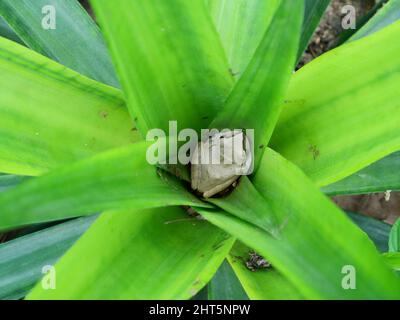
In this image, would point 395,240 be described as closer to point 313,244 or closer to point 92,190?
point 313,244

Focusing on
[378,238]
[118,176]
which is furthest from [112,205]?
[378,238]

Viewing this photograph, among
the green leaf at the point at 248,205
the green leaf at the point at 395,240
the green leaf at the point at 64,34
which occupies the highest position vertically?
the green leaf at the point at 64,34

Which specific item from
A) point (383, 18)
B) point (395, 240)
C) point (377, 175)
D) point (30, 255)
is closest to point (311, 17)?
point (383, 18)

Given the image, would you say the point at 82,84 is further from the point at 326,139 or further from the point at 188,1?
the point at 326,139

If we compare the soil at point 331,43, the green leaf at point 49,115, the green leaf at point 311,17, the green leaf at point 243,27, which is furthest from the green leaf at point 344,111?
the soil at point 331,43

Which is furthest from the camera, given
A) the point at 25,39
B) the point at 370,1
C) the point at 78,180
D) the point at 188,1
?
the point at 370,1

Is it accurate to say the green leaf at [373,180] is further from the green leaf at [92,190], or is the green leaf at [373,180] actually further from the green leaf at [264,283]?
the green leaf at [92,190]

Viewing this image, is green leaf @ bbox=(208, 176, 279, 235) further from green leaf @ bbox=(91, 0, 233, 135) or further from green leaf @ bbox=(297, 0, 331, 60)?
green leaf @ bbox=(297, 0, 331, 60)
